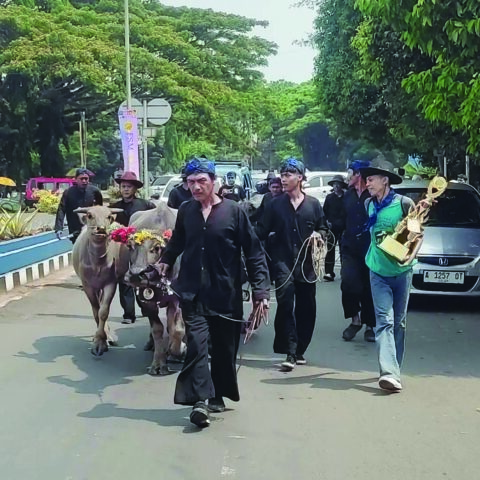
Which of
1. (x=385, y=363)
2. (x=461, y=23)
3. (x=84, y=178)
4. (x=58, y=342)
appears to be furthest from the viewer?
(x=84, y=178)

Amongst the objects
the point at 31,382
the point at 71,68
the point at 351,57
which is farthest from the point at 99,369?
the point at 71,68

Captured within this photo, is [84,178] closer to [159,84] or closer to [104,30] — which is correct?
[159,84]

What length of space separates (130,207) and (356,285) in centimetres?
257

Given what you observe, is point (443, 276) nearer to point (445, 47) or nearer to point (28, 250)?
point (445, 47)

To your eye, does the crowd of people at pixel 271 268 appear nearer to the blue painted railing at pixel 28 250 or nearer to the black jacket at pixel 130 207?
the black jacket at pixel 130 207

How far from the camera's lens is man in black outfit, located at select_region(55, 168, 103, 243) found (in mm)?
12500

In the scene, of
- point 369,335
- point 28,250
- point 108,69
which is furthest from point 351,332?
point 108,69

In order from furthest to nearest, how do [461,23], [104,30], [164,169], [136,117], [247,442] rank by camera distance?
[164,169], [104,30], [136,117], [461,23], [247,442]

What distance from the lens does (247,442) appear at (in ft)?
19.4

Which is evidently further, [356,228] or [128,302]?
[128,302]

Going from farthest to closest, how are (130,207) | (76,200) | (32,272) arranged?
(32,272)
(76,200)
(130,207)

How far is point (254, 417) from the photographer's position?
258 inches

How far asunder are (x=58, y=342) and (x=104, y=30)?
27.6m

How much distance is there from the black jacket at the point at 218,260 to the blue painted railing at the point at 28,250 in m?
7.71
